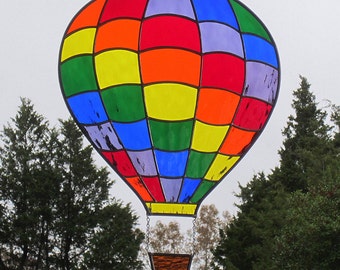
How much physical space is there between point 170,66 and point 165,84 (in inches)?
8.9

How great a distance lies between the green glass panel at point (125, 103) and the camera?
7.57 meters

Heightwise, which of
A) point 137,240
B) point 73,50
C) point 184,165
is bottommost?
point 184,165

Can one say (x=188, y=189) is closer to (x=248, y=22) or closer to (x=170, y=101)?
(x=170, y=101)

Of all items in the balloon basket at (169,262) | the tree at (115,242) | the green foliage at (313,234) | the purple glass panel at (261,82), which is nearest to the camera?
the balloon basket at (169,262)

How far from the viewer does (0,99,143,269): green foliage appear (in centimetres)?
2217

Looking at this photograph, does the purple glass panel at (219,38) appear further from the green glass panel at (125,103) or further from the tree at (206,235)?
the tree at (206,235)

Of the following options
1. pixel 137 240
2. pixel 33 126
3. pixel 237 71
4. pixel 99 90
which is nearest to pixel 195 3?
pixel 237 71

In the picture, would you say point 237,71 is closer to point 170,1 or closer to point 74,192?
point 170,1

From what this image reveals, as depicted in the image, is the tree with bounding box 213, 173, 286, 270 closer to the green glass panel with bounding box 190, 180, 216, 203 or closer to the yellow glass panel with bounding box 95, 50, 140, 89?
the green glass panel with bounding box 190, 180, 216, 203

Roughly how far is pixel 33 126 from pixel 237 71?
57.7ft

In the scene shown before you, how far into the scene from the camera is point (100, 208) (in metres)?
23.2

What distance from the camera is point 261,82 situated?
7863 mm

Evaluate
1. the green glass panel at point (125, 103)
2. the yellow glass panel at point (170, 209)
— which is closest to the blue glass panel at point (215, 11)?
the green glass panel at point (125, 103)

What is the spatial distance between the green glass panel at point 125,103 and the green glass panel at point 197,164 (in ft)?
2.64
